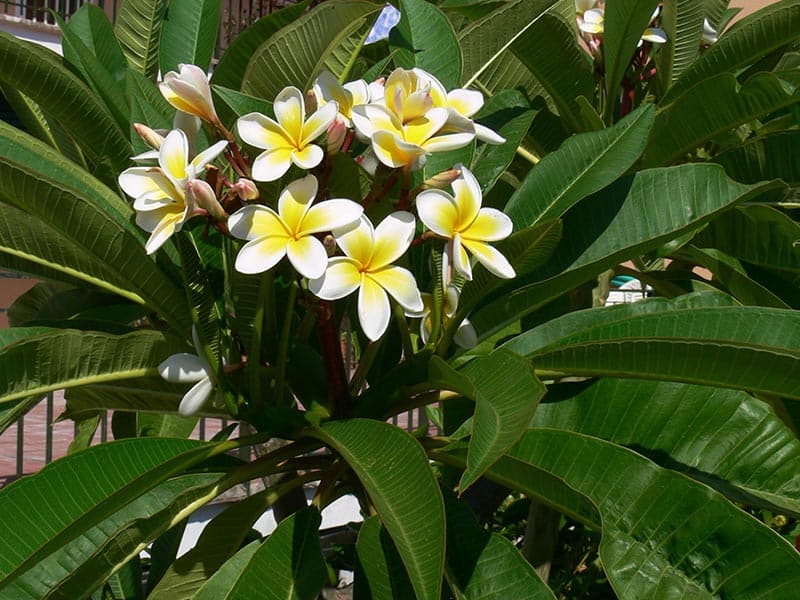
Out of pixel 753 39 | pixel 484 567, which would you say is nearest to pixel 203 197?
pixel 484 567

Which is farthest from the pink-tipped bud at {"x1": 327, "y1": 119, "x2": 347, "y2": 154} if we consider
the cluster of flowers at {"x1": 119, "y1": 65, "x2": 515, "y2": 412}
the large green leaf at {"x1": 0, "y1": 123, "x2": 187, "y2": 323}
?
the large green leaf at {"x1": 0, "y1": 123, "x2": 187, "y2": 323}

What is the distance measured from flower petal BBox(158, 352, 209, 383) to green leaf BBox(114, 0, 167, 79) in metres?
0.68

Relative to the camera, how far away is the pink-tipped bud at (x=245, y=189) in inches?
36.8

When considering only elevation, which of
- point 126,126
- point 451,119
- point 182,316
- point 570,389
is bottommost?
point 570,389

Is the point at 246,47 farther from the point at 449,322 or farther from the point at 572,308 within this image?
the point at 572,308

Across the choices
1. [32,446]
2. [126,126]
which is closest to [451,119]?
[126,126]

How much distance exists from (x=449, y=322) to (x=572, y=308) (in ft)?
1.66

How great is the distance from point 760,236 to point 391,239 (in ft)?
2.16

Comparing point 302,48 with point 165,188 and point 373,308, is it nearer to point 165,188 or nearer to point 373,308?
point 165,188

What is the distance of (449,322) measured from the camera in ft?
3.56

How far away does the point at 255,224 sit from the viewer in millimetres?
904

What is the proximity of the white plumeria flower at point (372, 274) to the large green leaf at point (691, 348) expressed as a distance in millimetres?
193

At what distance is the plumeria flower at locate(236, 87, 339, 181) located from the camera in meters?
0.93

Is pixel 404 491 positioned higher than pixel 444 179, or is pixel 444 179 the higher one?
pixel 444 179
